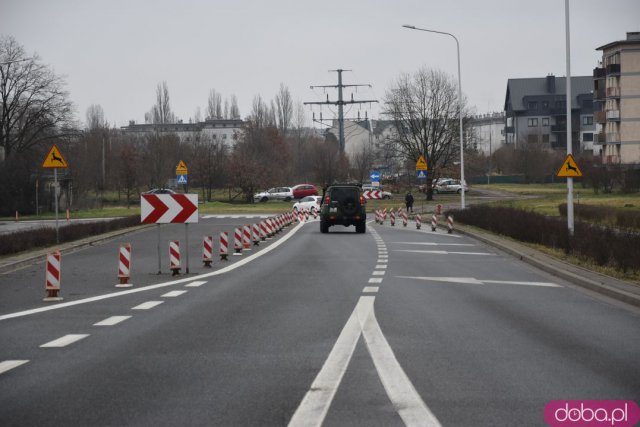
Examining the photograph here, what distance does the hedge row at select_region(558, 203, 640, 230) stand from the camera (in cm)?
3488

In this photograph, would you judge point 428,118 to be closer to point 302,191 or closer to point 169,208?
point 302,191

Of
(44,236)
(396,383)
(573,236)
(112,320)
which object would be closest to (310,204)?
(44,236)

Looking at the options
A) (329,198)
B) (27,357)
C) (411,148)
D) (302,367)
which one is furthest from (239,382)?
(411,148)

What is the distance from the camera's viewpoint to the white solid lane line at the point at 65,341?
31.2ft

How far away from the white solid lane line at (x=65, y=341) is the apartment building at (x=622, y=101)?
9344cm

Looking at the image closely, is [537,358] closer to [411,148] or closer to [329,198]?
[329,198]

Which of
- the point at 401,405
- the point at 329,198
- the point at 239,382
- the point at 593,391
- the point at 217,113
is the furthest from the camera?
the point at 217,113

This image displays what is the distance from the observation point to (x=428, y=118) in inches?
3337

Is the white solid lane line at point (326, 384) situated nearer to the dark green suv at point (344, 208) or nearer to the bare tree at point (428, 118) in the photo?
the dark green suv at point (344, 208)

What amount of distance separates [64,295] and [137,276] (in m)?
3.64

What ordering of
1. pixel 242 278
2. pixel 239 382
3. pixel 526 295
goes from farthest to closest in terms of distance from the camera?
pixel 242 278 < pixel 526 295 < pixel 239 382

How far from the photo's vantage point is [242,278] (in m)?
18.0

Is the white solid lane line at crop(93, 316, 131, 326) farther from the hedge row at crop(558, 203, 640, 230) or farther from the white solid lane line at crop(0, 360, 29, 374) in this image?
the hedge row at crop(558, 203, 640, 230)

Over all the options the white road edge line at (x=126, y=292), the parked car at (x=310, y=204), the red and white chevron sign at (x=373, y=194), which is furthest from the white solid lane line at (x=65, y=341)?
the parked car at (x=310, y=204)
